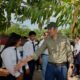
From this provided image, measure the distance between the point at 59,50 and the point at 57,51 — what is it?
49 mm

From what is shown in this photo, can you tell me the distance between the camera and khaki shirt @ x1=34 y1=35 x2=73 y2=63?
8.61m

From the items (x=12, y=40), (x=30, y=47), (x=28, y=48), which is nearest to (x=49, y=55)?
(x=12, y=40)

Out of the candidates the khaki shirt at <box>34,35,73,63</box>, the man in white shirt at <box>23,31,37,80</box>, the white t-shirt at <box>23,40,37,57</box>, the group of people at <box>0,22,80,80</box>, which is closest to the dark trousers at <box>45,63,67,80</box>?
the group of people at <box>0,22,80,80</box>

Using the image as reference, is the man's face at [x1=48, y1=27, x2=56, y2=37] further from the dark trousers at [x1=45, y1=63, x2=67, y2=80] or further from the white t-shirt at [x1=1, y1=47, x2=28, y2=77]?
the white t-shirt at [x1=1, y1=47, x2=28, y2=77]

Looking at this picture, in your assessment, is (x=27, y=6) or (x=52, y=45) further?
(x=27, y=6)

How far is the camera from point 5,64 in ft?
25.2

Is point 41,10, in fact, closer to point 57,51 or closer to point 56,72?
point 57,51

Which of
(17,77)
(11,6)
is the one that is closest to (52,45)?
(17,77)

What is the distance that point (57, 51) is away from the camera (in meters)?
8.66

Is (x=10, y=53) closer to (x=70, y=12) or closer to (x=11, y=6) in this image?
(x=11, y=6)

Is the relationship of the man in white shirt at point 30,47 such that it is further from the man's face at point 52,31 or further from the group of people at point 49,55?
the man's face at point 52,31

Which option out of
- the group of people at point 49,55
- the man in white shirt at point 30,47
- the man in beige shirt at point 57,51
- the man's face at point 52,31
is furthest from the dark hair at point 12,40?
the man in white shirt at point 30,47

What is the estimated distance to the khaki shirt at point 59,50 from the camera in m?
8.61

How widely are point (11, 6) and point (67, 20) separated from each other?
147 centimetres
